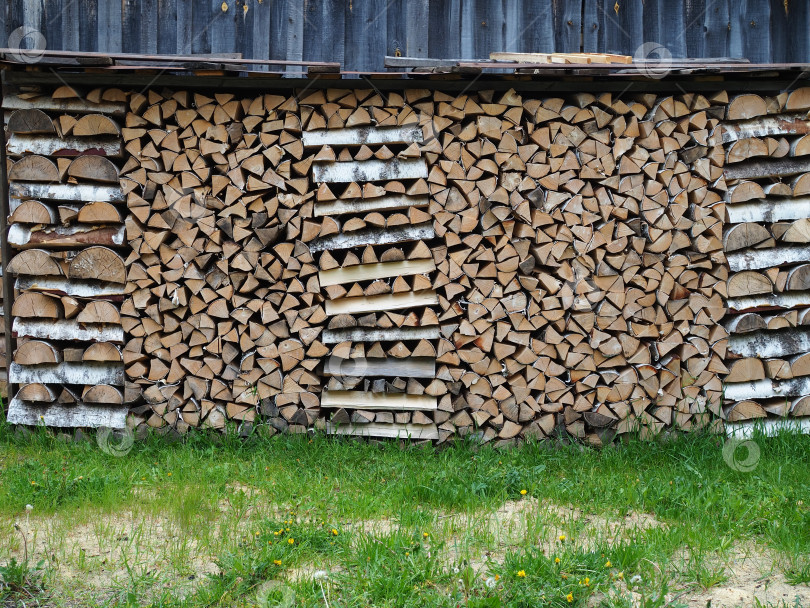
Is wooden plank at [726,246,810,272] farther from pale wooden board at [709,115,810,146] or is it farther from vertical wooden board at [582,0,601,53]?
vertical wooden board at [582,0,601,53]

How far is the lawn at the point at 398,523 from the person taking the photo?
310cm

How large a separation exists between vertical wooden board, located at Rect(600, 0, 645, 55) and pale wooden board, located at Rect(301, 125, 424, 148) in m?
2.17

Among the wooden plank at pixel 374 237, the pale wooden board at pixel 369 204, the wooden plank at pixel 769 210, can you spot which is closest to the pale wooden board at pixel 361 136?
the pale wooden board at pixel 369 204

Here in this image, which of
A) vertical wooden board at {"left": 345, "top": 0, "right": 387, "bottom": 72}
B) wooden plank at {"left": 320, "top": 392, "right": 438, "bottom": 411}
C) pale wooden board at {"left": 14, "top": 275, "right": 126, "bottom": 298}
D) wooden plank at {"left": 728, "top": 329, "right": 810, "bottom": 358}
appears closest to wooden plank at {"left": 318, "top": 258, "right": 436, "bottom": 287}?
wooden plank at {"left": 320, "top": 392, "right": 438, "bottom": 411}

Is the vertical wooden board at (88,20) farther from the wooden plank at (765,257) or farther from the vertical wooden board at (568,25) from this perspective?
the wooden plank at (765,257)

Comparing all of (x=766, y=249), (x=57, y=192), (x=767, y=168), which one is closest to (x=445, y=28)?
(x=767, y=168)

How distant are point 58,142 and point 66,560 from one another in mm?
2839

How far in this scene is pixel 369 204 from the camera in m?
4.77

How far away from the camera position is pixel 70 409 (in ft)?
16.1

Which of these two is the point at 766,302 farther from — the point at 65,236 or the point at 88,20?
the point at 88,20

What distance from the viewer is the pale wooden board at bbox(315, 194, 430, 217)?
4.76m

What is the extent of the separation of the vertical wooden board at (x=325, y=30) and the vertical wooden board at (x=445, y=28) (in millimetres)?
369

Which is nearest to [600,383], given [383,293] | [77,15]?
[383,293]

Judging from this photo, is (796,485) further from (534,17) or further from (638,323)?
(534,17)
